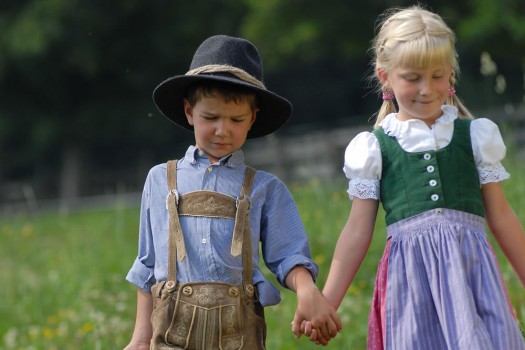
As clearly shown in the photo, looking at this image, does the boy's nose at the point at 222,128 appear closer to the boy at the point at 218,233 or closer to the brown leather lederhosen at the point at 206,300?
the boy at the point at 218,233

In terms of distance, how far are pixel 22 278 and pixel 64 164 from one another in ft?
57.3

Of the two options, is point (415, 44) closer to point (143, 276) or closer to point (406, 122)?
point (406, 122)

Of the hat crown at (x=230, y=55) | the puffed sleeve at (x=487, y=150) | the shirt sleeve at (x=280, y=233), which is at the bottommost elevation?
the shirt sleeve at (x=280, y=233)

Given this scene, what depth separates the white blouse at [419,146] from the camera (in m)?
3.87

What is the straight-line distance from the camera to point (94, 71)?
24359 millimetres

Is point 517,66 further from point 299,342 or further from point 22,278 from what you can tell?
point 299,342

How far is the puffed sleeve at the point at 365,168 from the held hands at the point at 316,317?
0.34 m

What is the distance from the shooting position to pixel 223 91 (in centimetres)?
403

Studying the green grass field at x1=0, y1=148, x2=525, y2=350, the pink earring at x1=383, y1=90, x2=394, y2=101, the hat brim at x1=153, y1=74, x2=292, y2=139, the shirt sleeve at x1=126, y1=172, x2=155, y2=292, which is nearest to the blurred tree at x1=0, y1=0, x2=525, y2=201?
the green grass field at x1=0, y1=148, x2=525, y2=350

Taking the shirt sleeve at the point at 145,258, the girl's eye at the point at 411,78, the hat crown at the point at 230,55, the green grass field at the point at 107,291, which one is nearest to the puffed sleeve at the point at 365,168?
the girl's eye at the point at 411,78

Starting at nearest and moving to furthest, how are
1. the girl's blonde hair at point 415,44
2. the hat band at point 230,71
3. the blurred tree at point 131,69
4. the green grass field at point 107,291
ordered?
the girl's blonde hair at point 415,44, the hat band at point 230,71, the green grass field at point 107,291, the blurred tree at point 131,69

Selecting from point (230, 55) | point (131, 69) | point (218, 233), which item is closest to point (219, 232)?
point (218, 233)

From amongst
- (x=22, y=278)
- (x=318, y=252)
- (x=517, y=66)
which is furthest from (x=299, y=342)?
(x=517, y=66)

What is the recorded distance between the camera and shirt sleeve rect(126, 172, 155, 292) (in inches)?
162
